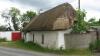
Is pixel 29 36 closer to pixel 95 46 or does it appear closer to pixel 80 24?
pixel 80 24

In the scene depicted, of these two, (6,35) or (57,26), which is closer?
(57,26)

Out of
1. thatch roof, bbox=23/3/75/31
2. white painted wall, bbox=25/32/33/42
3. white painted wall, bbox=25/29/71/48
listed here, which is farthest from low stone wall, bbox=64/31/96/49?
white painted wall, bbox=25/32/33/42

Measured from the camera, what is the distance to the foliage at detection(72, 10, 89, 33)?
3753 cm

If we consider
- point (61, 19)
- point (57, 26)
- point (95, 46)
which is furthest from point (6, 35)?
point (95, 46)

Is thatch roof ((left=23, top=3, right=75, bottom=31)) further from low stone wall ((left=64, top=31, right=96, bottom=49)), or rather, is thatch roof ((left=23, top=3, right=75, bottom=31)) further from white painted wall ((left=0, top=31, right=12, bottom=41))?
white painted wall ((left=0, top=31, right=12, bottom=41))

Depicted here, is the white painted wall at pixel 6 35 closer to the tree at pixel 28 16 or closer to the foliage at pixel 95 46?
the tree at pixel 28 16

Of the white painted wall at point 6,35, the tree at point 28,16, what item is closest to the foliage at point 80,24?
the white painted wall at point 6,35

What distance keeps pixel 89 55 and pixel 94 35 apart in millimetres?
7623

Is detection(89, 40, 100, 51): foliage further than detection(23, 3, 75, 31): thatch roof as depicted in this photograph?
No

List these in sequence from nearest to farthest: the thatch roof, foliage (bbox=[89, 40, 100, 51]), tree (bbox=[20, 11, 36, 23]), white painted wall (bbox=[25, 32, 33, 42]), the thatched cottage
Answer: foliage (bbox=[89, 40, 100, 51]) → the thatched cottage → the thatch roof → white painted wall (bbox=[25, 32, 33, 42]) → tree (bbox=[20, 11, 36, 23])

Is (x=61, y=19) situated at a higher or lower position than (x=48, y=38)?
higher

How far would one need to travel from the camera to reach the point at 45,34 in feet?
137

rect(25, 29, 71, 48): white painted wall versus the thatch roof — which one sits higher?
the thatch roof

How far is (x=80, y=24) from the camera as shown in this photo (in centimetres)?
3831
